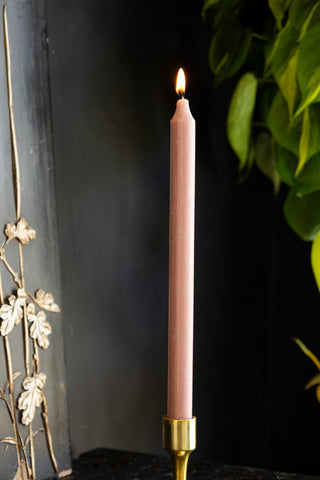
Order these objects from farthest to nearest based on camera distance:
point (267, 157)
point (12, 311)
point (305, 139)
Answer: point (267, 157)
point (305, 139)
point (12, 311)

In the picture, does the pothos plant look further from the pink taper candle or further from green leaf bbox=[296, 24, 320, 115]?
the pink taper candle

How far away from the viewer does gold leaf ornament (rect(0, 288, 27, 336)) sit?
0.41 m

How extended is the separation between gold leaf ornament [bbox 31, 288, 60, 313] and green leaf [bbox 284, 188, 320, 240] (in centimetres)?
32

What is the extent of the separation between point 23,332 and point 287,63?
1.24ft

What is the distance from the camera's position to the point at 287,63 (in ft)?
1.80

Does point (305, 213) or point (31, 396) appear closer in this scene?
point (31, 396)

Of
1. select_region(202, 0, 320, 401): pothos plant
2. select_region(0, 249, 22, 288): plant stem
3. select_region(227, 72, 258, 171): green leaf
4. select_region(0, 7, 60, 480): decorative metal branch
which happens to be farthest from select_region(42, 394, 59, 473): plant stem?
select_region(227, 72, 258, 171): green leaf

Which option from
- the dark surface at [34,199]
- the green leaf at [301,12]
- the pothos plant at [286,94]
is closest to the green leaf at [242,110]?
the pothos plant at [286,94]

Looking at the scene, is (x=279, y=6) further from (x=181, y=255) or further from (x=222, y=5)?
(x=181, y=255)

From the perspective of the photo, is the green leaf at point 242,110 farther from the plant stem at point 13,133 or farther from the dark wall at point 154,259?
the plant stem at point 13,133

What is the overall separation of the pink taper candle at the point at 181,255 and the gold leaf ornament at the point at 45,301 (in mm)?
173

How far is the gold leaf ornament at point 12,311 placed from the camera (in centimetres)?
41

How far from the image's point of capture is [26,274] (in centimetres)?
44

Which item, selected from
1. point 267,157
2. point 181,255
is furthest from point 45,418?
point 267,157
